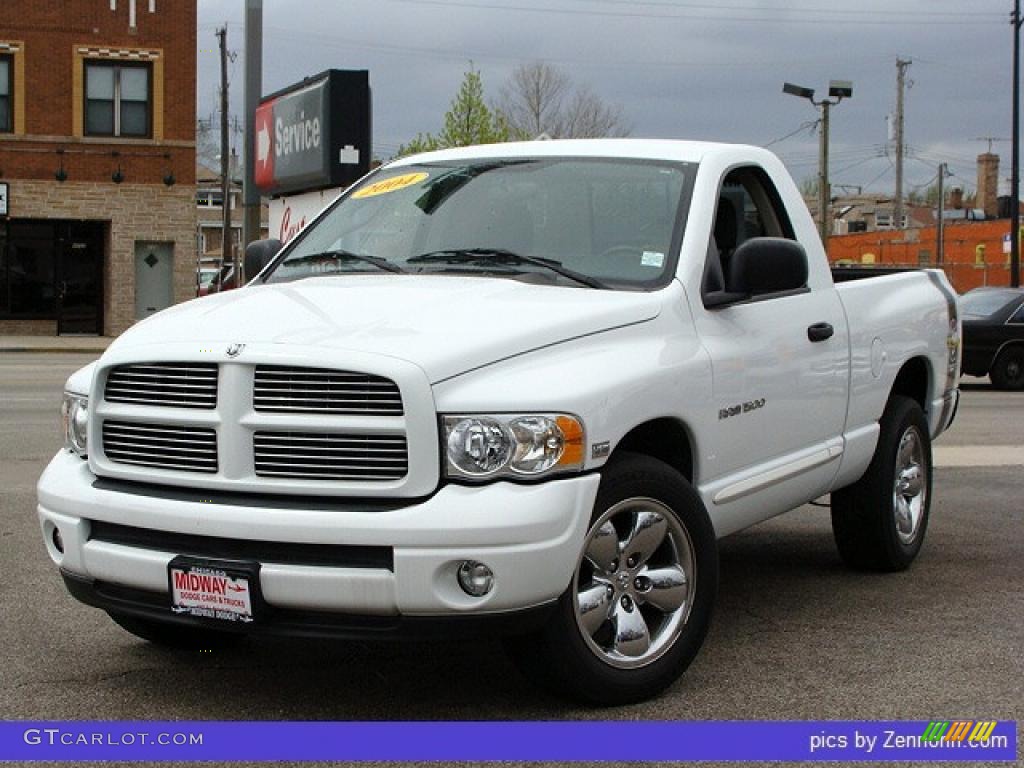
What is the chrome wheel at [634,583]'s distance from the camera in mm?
4672

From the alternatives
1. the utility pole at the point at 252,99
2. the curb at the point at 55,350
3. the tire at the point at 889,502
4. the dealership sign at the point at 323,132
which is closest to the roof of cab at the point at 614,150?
the tire at the point at 889,502

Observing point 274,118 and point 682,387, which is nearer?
point 682,387

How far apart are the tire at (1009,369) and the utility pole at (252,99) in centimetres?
1051

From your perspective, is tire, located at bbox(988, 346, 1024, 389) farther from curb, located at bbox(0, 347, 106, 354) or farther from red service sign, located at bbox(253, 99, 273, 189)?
curb, located at bbox(0, 347, 106, 354)

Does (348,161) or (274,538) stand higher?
(348,161)

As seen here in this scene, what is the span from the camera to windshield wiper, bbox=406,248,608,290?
5391 millimetres

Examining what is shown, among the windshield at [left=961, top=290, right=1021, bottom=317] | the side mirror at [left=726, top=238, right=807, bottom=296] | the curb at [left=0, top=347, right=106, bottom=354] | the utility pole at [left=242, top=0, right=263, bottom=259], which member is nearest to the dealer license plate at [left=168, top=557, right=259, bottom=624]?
the side mirror at [left=726, top=238, right=807, bottom=296]

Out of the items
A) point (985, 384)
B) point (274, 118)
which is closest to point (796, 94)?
point (985, 384)

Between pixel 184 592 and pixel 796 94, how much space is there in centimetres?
2999

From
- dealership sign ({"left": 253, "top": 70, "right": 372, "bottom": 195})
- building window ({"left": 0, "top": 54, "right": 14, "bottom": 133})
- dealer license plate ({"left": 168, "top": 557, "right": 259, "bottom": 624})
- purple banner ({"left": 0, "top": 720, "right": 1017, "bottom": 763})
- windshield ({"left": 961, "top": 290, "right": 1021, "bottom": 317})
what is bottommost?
purple banner ({"left": 0, "top": 720, "right": 1017, "bottom": 763})

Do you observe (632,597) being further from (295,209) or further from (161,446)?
(295,209)

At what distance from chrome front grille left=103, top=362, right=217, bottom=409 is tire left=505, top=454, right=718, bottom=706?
4.01 feet

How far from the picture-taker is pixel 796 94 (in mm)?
32750

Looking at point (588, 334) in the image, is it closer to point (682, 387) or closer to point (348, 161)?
point (682, 387)
